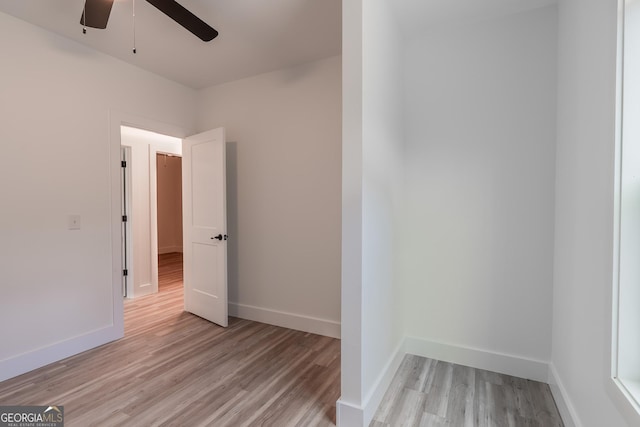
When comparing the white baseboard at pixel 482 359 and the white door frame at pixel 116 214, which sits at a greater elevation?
the white door frame at pixel 116 214

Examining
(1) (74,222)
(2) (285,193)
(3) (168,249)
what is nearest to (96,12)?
(1) (74,222)

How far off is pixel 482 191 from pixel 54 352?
11.9 feet

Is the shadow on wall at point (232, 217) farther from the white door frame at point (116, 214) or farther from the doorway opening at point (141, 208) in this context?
the doorway opening at point (141, 208)

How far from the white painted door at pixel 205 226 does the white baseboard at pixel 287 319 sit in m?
0.29

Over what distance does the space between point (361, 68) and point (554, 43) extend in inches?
58.8

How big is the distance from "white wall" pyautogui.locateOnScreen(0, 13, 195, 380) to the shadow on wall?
106 cm

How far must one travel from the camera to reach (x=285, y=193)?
120 inches

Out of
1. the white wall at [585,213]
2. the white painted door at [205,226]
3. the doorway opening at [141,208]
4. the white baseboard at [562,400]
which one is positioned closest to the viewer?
the white wall at [585,213]

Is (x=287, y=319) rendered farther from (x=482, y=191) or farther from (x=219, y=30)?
(x=219, y=30)

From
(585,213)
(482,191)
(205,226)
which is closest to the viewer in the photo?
(585,213)

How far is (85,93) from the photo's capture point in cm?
259

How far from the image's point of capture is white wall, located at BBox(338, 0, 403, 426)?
159 cm

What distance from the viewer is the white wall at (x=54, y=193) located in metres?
2.19

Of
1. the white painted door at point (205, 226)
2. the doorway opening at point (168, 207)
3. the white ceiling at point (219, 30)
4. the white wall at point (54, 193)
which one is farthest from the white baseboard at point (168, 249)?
the white ceiling at point (219, 30)
